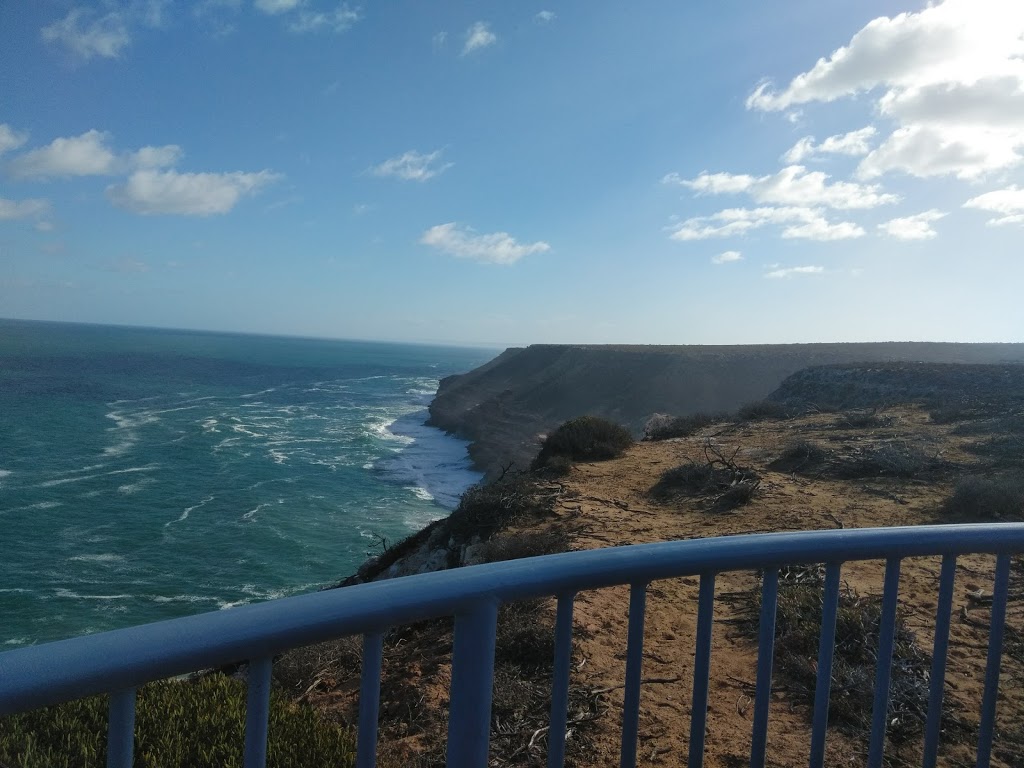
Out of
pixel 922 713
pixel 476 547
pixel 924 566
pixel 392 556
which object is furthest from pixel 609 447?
pixel 922 713

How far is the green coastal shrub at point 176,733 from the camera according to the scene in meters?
1.18

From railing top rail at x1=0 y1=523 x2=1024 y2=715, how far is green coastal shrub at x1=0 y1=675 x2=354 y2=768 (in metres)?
0.16

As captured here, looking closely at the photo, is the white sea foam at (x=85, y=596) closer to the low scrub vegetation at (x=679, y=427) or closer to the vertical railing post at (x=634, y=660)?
the low scrub vegetation at (x=679, y=427)

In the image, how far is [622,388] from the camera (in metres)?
52.8

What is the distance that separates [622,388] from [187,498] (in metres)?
34.0

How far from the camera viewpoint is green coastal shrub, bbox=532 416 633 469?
14789 millimetres

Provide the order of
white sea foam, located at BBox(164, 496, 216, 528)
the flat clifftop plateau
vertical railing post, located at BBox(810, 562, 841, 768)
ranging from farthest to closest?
the flat clifftop plateau, white sea foam, located at BBox(164, 496, 216, 528), vertical railing post, located at BBox(810, 562, 841, 768)

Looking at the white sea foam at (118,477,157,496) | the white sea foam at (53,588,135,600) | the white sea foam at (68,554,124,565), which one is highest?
the white sea foam at (118,477,157,496)

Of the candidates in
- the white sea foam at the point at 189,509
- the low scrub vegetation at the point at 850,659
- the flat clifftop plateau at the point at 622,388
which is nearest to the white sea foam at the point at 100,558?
the white sea foam at the point at 189,509

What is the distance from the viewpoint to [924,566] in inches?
271

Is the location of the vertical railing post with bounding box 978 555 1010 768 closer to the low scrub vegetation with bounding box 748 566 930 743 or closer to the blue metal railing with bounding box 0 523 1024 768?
the blue metal railing with bounding box 0 523 1024 768

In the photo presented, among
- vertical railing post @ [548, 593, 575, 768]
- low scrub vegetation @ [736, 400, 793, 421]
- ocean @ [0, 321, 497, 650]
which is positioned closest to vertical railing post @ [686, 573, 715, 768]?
vertical railing post @ [548, 593, 575, 768]

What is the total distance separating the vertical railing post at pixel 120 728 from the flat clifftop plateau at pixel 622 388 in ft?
111

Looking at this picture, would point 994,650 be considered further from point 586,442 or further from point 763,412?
point 763,412
